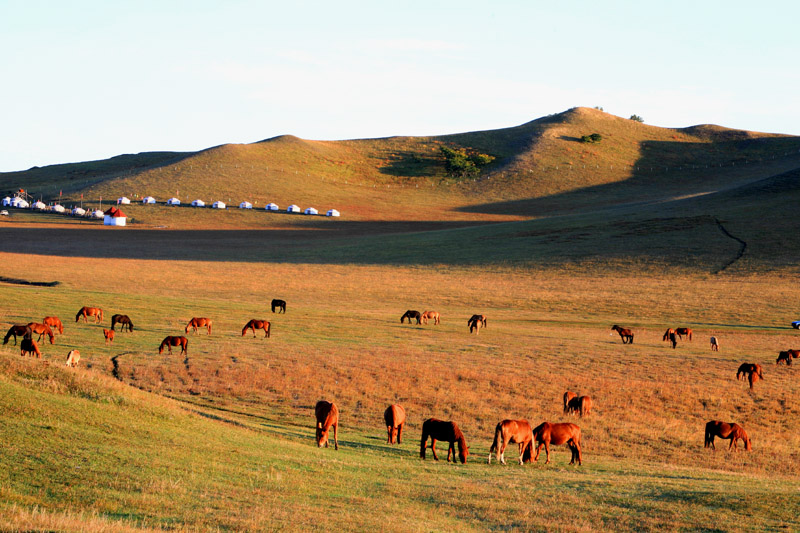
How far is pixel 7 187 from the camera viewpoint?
16562cm

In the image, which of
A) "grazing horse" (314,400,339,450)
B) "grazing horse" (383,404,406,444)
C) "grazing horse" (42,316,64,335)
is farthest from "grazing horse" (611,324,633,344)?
"grazing horse" (42,316,64,335)

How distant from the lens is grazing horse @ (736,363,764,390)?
28.0 meters

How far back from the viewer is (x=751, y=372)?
28016 millimetres

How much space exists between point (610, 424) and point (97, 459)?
15819 mm

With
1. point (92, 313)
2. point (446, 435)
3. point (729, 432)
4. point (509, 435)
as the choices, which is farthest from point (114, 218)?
point (509, 435)

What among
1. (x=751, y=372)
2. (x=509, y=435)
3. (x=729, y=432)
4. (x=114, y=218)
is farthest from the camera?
(x=114, y=218)

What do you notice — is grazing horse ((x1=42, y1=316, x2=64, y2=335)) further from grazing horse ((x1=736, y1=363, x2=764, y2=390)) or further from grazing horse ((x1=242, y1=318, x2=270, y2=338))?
grazing horse ((x1=736, y1=363, x2=764, y2=390))

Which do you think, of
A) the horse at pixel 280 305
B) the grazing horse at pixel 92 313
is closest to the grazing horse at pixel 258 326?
the grazing horse at pixel 92 313

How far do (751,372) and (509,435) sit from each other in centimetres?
1572

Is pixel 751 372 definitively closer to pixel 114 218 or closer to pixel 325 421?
pixel 325 421

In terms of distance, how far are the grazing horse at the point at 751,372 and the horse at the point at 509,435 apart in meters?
14.7

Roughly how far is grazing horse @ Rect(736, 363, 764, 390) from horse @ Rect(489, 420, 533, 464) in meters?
14.7

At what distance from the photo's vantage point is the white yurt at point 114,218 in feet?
382

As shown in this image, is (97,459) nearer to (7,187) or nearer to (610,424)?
(610,424)
